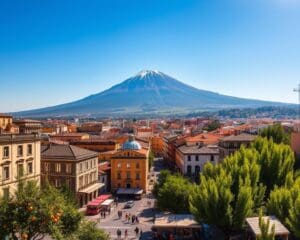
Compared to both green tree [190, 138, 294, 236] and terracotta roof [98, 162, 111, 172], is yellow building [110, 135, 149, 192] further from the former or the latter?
green tree [190, 138, 294, 236]

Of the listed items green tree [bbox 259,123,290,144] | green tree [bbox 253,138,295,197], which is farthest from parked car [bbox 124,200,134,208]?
green tree [bbox 259,123,290,144]

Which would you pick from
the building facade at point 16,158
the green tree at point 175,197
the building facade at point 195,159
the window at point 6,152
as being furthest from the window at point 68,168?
the building facade at point 195,159

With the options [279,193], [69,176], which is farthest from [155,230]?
[69,176]

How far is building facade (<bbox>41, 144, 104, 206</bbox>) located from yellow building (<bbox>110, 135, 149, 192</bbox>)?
8315 millimetres

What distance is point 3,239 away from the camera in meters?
25.6

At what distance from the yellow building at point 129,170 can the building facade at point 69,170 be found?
8.31 metres

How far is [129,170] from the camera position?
74375 mm

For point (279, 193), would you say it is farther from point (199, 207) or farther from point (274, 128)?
point (274, 128)

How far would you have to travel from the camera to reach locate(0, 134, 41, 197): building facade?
47406 millimetres

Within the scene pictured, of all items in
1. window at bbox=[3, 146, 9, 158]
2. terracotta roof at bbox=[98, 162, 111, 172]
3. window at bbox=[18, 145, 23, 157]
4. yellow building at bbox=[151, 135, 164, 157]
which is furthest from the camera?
yellow building at bbox=[151, 135, 164, 157]

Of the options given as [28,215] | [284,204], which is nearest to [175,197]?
[284,204]

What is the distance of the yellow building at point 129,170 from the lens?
7394cm

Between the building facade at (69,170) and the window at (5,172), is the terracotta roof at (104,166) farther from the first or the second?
the window at (5,172)

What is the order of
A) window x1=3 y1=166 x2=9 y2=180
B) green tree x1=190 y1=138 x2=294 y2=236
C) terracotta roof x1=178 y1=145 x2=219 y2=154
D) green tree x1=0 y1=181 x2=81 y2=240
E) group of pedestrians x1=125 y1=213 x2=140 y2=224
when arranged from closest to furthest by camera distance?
green tree x1=0 y1=181 x2=81 y2=240, green tree x1=190 y1=138 x2=294 y2=236, window x1=3 y1=166 x2=9 y2=180, group of pedestrians x1=125 y1=213 x2=140 y2=224, terracotta roof x1=178 y1=145 x2=219 y2=154
